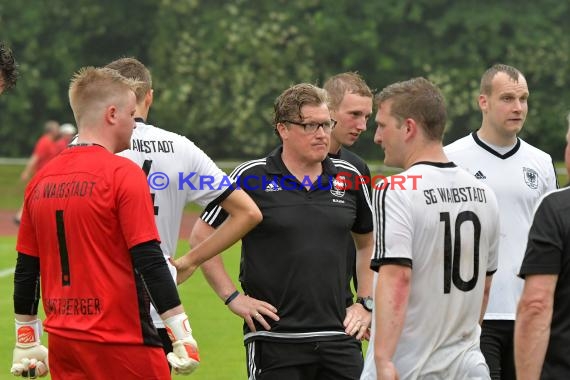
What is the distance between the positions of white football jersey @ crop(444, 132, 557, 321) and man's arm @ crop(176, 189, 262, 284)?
6.19 ft

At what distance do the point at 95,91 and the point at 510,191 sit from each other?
3.22m

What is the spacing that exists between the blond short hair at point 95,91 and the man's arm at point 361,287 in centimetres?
216

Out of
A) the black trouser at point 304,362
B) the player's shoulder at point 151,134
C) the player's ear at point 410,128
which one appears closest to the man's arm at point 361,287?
the black trouser at point 304,362

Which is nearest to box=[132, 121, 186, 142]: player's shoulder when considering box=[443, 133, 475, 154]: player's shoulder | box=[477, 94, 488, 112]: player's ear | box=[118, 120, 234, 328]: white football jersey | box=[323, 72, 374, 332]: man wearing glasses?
box=[118, 120, 234, 328]: white football jersey

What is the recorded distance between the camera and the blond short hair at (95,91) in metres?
5.78

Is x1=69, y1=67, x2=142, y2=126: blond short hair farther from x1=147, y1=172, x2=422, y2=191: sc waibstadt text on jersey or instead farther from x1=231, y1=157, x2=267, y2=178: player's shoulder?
x1=231, y1=157, x2=267, y2=178: player's shoulder

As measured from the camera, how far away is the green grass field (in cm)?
1129

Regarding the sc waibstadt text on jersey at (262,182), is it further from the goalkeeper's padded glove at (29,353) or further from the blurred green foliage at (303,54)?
the blurred green foliage at (303,54)

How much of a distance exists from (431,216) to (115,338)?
1658 millimetres

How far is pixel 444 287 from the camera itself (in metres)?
5.55

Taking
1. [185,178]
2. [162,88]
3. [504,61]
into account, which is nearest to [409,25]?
[504,61]

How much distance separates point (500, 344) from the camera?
304 inches

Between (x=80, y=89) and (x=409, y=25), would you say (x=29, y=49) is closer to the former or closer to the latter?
(x=409, y=25)

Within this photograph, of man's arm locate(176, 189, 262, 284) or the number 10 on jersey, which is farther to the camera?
man's arm locate(176, 189, 262, 284)
